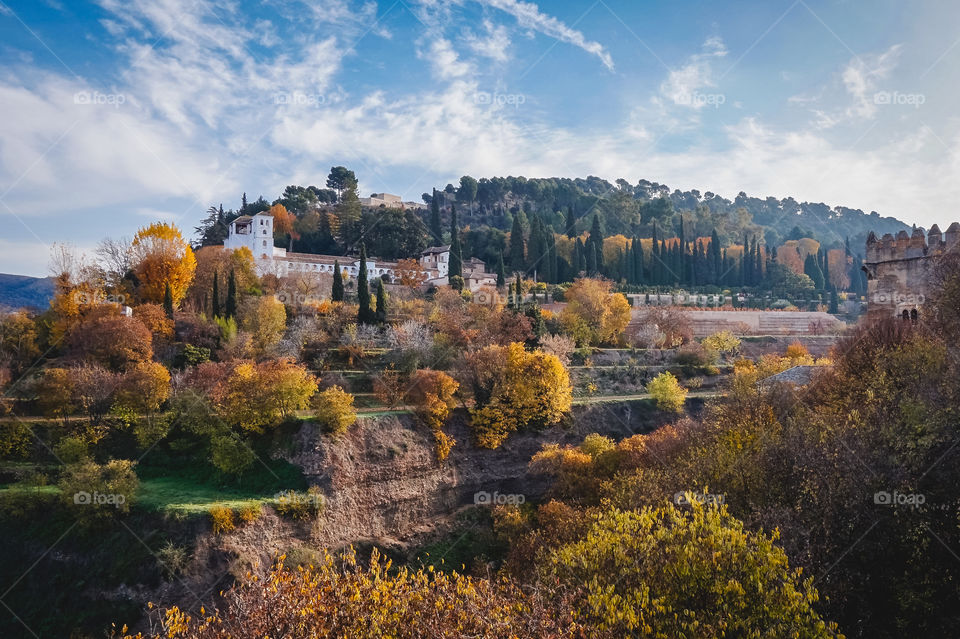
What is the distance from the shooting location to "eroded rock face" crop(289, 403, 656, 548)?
82.3ft

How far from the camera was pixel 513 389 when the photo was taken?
1211 inches

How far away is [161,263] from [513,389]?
2635 centimetres

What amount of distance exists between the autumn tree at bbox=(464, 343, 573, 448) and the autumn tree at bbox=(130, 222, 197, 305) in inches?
890

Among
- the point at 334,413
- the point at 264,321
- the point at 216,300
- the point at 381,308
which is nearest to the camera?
the point at 334,413

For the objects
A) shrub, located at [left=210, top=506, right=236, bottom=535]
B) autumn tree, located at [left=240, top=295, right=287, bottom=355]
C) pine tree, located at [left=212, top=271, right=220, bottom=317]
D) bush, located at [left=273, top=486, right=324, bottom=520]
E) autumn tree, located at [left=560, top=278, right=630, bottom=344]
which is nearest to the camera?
shrub, located at [left=210, top=506, right=236, bottom=535]

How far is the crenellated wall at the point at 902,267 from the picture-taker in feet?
66.3

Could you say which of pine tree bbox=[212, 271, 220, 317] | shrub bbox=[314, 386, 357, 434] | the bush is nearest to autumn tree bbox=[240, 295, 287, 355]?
pine tree bbox=[212, 271, 220, 317]

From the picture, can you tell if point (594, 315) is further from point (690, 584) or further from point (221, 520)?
point (690, 584)

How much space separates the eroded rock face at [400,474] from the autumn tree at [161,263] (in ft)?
67.0

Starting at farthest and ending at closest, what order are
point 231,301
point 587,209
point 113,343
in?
1. point 587,209
2. point 231,301
3. point 113,343

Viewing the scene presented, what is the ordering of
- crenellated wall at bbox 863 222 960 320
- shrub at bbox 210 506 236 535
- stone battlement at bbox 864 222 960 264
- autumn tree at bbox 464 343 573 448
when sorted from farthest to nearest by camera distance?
autumn tree at bbox 464 343 573 448
shrub at bbox 210 506 236 535
crenellated wall at bbox 863 222 960 320
stone battlement at bbox 864 222 960 264

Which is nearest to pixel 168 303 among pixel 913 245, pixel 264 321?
pixel 264 321

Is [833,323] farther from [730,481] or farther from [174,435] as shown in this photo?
[174,435]

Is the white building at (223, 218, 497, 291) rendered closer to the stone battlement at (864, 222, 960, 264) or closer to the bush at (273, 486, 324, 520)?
the bush at (273, 486, 324, 520)
